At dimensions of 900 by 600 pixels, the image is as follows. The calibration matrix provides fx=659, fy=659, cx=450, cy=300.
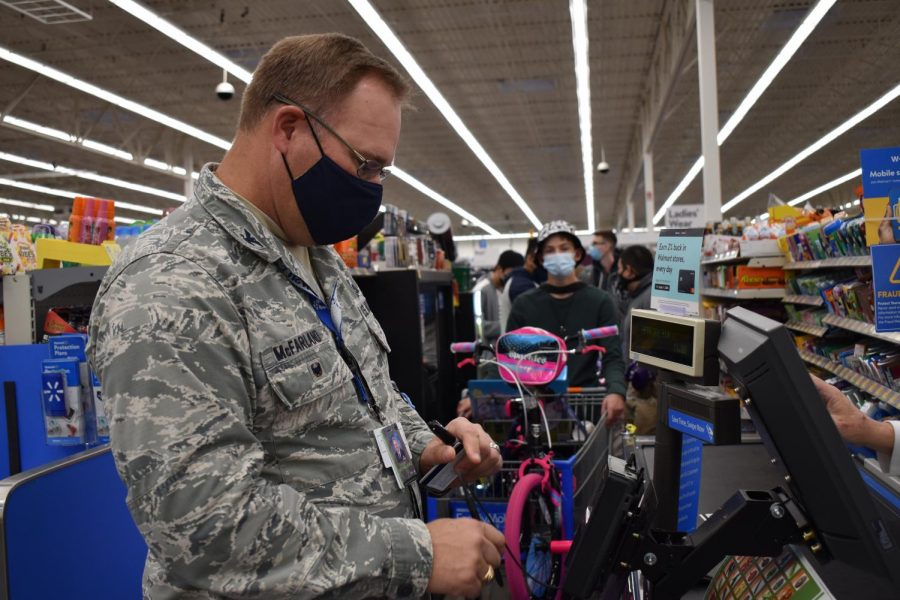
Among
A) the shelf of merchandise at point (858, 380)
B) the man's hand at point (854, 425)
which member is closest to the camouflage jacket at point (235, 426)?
the man's hand at point (854, 425)

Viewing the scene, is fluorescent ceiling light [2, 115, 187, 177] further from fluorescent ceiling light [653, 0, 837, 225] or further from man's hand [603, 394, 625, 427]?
man's hand [603, 394, 625, 427]

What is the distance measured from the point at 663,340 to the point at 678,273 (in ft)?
0.54

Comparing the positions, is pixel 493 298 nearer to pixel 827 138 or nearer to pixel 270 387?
pixel 270 387

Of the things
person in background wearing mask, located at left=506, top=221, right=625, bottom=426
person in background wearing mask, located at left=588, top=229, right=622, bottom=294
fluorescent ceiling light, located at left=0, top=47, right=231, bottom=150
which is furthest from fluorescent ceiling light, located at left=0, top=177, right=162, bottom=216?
person in background wearing mask, located at left=506, top=221, right=625, bottom=426

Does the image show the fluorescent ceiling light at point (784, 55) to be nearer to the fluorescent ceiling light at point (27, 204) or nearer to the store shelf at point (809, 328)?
the store shelf at point (809, 328)

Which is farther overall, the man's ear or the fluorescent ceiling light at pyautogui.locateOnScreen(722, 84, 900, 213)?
the fluorescent ceiling light at pyautogui.locateOnScreen(722, 84, 900, 213)

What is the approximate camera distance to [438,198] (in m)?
24.0

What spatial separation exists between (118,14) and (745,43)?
9706 mm

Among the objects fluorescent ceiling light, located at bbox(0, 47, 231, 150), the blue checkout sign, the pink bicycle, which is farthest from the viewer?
fluorescent ceiling light, located at bbox(0, 47, 231, 150)

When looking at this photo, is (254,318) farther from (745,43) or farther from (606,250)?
(745,43)

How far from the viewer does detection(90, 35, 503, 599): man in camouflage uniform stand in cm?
92

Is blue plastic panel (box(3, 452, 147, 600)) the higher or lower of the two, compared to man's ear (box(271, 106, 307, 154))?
lower

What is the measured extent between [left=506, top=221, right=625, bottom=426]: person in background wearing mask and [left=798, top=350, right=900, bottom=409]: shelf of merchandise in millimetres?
1158

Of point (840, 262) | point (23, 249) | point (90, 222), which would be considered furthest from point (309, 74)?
point (840, 262)
